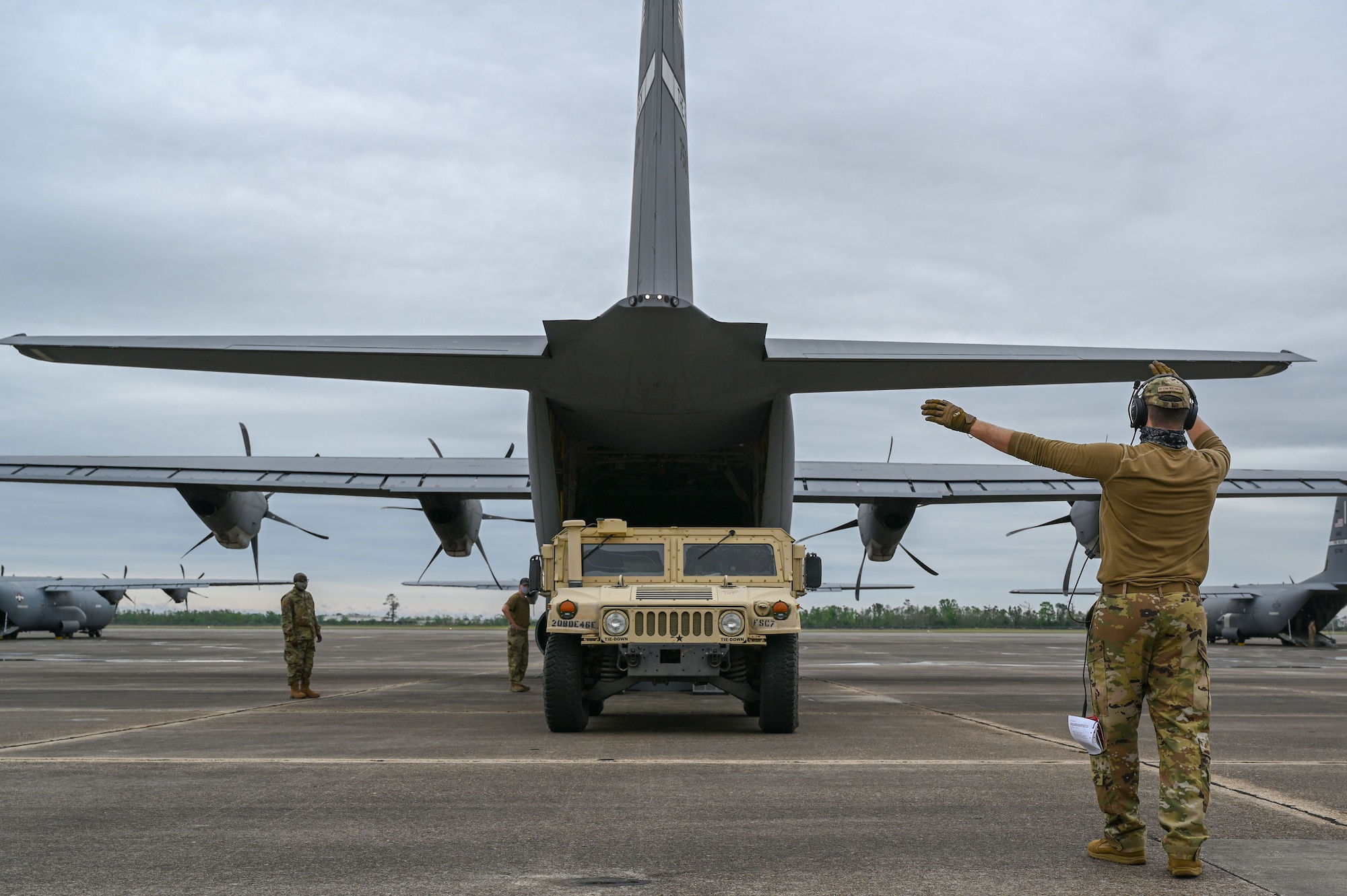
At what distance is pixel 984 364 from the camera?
30.1ft

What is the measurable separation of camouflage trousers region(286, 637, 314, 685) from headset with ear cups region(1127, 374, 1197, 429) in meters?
10.9

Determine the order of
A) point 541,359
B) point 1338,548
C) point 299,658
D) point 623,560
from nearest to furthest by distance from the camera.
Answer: point 541,359 → point 623,560 → point 299,658 → point 1338,548

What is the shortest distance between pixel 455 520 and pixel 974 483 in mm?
9510

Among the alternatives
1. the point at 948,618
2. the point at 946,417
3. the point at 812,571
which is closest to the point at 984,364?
the point at 812,571

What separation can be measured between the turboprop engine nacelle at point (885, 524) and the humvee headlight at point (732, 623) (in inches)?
411

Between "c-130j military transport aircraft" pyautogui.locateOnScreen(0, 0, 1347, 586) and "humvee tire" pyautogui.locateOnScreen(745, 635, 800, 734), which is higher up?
"c-130j military transport aircraft" pyautogui.locateOnScreen(0, 0, 1347, 586)

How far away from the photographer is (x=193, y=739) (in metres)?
8.34

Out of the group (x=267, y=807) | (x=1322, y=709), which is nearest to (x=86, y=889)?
(x=267, y=807)

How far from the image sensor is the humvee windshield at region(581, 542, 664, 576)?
32.7 feet

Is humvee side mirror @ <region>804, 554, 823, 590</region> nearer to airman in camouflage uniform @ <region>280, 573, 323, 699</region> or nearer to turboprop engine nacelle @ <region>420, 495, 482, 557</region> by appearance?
airman in camouflage uniform @ <region>280, 573, 323, 699</region>

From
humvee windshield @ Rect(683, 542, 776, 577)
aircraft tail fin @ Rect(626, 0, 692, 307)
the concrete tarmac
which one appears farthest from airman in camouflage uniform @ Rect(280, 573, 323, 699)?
aircraft tail fin @ Rect(626, 0, 692, 307)

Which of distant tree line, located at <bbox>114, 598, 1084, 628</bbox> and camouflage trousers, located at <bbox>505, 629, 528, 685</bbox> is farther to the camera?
distant tree line, located at <bbox>114, 598, 1084, 628</bbox>

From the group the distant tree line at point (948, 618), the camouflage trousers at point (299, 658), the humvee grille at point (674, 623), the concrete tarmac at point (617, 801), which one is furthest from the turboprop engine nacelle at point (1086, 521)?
the distant tree line at point (948, 618)

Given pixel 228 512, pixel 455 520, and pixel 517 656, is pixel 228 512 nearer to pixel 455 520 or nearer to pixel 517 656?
pixel 455 520
